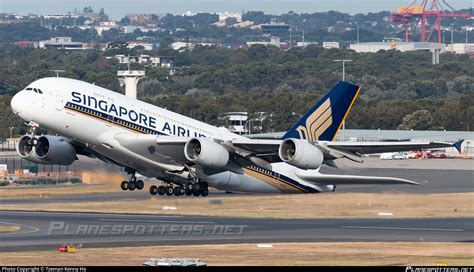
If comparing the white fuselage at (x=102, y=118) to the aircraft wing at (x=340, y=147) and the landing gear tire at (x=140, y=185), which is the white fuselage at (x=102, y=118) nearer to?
the landing gear tire at (x=140, y=185)

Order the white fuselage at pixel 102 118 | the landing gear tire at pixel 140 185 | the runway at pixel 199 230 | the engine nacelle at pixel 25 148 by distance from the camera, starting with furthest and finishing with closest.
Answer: the runway at pixel 199 230 < the landing gear tire at pixel 140 185 < the engine nacelle at pixel 25 148 < the white fuselage at pixel 102 118

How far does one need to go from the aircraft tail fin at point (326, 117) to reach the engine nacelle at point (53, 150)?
46.5 ft

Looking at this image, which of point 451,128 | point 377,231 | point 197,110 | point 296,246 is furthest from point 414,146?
point 451,128

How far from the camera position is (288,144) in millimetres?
66375

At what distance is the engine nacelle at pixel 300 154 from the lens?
2584 inches

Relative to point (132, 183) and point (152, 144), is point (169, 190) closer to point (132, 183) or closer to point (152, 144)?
point (132, 183)

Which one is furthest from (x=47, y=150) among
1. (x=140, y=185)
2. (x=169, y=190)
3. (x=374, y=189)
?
(x=374, y=189)

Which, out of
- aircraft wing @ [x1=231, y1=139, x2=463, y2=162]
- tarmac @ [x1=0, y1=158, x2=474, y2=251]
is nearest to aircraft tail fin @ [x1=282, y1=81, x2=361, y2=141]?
aircraft wing @ [x1=231, y1=139, x2=463, y2=162]

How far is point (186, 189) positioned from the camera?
2707 inches

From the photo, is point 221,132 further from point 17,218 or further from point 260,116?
point 260,116

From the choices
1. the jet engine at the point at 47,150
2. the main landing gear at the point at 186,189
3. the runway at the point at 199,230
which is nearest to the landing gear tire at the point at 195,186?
the main landing gear at the point at 186,189

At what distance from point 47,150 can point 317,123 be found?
1753 cm

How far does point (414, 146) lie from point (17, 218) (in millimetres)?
42518

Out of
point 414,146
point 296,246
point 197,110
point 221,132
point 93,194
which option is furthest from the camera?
point 197,110
